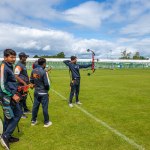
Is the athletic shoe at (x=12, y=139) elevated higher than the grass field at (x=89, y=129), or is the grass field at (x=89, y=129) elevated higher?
the athletic shoe at (x=12, y=139)

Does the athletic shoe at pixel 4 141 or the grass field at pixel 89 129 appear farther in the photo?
the grass field at pixel 89 129

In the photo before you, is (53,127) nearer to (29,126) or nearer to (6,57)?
(29,126)

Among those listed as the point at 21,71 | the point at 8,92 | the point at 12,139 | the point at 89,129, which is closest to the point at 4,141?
the point at 12,139

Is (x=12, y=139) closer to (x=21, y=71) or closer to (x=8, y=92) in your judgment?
(x=8, y=92)

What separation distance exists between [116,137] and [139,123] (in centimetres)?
193

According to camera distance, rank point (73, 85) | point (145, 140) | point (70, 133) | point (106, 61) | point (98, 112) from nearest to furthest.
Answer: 1. point (145, 140)
2. point (70, 133)
3. point (98, 112)
4. point (73, 85)
5. point (106, 61)

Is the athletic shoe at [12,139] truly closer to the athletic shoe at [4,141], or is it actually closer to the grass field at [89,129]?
the grass field at [89,129]

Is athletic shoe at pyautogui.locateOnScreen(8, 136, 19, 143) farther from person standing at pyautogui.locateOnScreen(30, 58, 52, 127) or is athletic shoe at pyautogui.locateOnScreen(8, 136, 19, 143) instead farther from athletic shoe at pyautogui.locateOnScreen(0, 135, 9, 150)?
person standing at pyautogui.locateOnScreen(30, 58, 52, 127)

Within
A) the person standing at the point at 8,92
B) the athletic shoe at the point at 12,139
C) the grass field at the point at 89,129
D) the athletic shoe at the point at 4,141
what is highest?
the person standing at the point at 8,92

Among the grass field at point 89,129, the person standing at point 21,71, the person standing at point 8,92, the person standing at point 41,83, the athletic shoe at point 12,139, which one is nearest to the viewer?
the person standing at point 8,92

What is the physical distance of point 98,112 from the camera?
10.9 m

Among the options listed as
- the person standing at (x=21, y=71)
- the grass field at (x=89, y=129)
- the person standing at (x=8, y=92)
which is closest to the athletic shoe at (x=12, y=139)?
the grass field at (x=89, y=129)

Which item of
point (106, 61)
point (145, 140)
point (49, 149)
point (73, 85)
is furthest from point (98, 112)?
point (106, 61)

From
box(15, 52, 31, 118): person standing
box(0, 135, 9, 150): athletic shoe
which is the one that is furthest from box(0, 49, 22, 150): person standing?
box(15, 52, 31, 118): person standing
